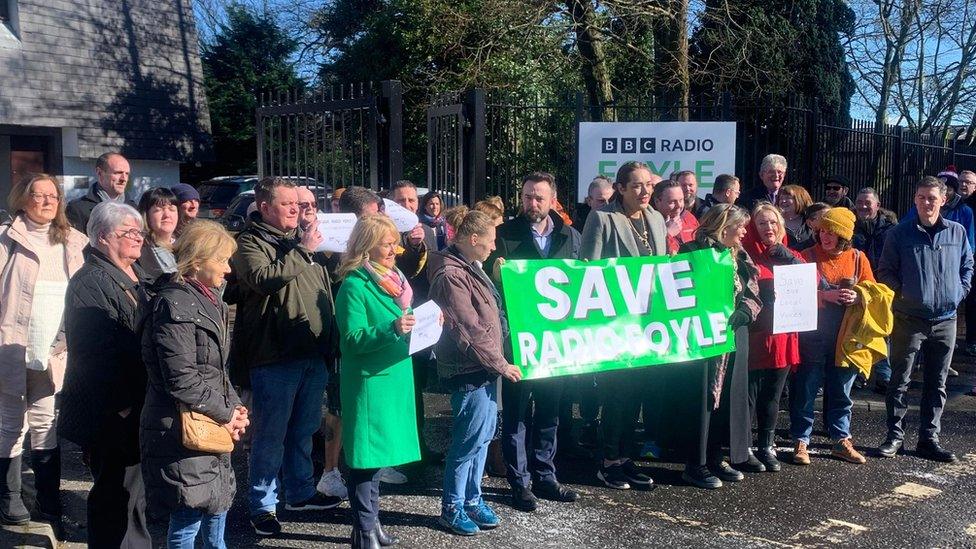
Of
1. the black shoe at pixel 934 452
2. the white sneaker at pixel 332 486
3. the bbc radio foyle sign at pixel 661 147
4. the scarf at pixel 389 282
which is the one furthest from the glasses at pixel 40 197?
the black shoe at pixel 934 452

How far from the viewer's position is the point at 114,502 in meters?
4.27

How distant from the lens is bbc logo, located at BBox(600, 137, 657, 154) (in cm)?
910

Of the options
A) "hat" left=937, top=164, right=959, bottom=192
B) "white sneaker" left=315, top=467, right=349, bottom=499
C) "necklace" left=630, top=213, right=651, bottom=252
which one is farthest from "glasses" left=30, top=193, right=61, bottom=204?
"hat" left=937, top=164, right=959, bottom=192

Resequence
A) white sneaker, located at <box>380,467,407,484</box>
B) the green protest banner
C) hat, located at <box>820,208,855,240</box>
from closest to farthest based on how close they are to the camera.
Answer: the green protest banner, white sneaker, located at <box>380,467,407,484</box>, hat, located at <box>820,208,855,240</box>

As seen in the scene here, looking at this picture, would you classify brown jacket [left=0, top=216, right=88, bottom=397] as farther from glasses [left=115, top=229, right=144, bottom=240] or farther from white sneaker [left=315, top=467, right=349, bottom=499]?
white sneaker [left=315, top=467, right=349, bottom=499]

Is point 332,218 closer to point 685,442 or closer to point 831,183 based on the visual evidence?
point 685,442

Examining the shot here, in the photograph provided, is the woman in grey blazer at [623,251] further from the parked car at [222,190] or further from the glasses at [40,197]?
the parked car at [222,190]

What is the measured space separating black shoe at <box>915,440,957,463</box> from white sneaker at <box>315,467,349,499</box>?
13.5ft

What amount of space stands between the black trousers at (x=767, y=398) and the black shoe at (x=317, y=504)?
9.33 ft

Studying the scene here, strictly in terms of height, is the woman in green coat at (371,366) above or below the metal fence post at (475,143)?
below

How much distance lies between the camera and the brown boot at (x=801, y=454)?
21.2ft

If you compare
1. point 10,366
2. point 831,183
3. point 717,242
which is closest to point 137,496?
point 10,366

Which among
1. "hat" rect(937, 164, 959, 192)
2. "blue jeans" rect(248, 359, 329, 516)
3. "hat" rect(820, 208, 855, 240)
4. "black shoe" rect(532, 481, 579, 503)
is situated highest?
"hat" rect(937, 164, 959, 192)

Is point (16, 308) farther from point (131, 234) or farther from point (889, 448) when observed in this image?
point (889, 448)
